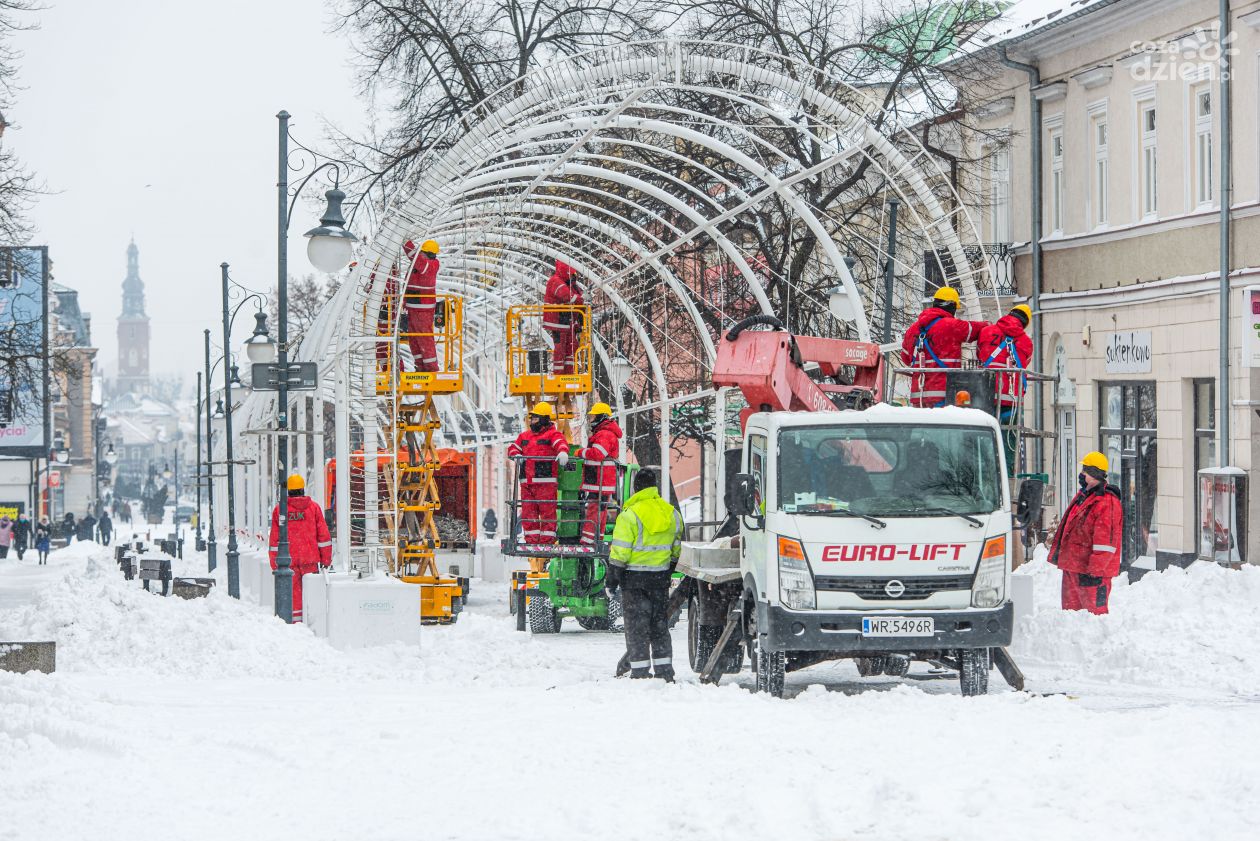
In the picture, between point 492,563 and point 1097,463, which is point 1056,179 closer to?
point 492,563

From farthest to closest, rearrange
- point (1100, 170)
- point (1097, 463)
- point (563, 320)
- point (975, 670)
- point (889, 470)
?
1. point (1100, 170)
2. point (563, 320)
3. point (1097, 463)
4. point (975, 670)
5. point (889, 470)

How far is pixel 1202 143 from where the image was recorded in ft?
85.1

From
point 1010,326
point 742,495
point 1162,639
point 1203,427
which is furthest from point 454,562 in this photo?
point 742,495

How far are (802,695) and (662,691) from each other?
3.10 feet

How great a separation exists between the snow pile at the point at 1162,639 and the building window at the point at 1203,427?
7704mm

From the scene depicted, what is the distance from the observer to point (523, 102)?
61.7ft

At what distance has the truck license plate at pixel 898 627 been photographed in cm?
1280

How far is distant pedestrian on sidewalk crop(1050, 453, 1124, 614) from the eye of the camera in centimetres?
1639

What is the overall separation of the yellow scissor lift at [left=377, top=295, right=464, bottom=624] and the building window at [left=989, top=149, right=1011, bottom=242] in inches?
472

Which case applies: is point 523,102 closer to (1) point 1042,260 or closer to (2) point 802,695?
(2) point 802,695

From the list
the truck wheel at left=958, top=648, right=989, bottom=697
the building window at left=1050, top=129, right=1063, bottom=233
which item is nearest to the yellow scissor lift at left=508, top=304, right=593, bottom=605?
the building window at left=1050, top=129, right=1063, bottom=233

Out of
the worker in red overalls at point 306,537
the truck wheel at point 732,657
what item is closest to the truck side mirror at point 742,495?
the truck wheel at point 732,657

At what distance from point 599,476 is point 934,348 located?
5305 millimetres

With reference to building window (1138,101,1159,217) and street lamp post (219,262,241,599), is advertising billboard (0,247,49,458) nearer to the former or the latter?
street lamp post (219,262,241,599)
